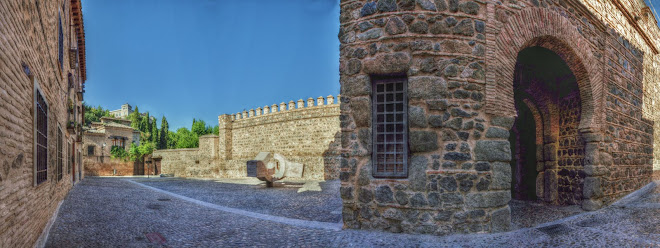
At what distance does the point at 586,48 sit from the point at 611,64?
4.29 ft

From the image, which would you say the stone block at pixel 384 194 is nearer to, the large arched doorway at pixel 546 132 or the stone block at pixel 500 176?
the stone block at pixel 500 176

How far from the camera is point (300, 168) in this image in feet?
59.0

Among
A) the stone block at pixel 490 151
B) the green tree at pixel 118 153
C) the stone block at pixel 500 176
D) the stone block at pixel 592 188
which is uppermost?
the stone block at pixel 490 151

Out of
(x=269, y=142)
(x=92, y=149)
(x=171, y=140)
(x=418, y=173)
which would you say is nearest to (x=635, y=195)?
(x=418, y=173)

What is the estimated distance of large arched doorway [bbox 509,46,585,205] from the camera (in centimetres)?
741

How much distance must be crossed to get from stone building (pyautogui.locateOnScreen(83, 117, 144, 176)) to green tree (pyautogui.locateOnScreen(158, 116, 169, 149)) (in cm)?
1507

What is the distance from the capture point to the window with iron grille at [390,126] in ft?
17.5

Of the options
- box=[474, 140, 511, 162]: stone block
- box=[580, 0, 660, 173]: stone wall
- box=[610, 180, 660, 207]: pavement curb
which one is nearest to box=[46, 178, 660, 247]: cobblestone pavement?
box=[610, 180, 660, 207]: pavement curb

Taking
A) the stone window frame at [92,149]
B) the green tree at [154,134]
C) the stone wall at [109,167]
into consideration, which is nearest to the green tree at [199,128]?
the green tree at [154,134]

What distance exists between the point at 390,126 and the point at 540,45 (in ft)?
10.7

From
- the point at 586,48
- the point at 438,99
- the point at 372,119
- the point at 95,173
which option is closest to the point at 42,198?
the point at 372,119

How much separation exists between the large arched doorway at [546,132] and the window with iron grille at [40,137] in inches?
321

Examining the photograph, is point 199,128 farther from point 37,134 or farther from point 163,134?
point 37,134

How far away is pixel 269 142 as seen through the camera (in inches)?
920
